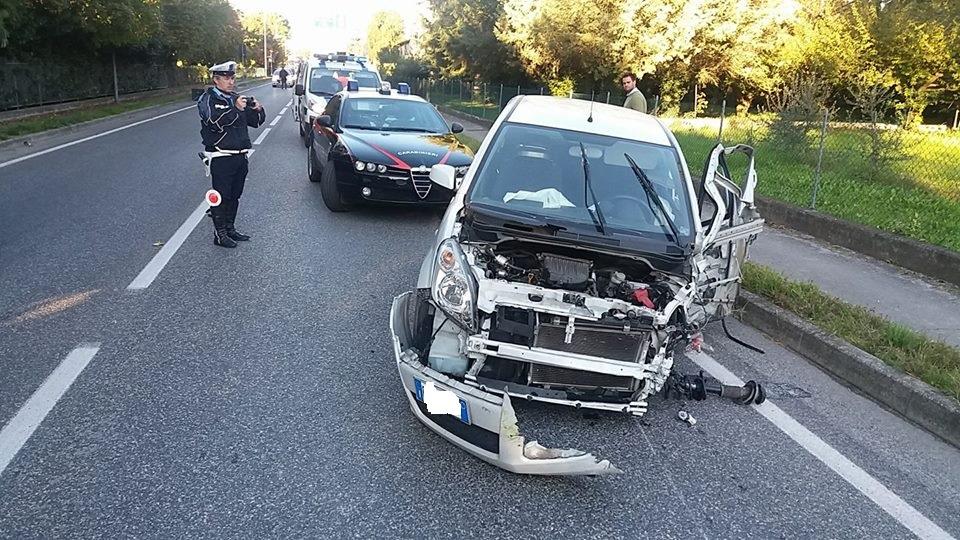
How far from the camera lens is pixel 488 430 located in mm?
3393

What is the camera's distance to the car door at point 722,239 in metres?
4.87

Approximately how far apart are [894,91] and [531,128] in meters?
22.1

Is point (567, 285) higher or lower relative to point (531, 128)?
lower

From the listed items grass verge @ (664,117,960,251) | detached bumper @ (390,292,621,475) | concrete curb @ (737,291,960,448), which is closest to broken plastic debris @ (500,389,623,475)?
detached bumper @ (390,292,621,475)

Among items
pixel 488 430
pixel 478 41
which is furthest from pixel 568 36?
pixel 488 430

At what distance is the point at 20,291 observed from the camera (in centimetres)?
589

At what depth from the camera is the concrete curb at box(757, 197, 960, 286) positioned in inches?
291

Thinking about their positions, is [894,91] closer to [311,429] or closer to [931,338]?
[931,338]

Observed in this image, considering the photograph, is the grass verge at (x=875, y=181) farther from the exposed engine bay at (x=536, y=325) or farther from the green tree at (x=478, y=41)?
the green tree at (x=478, y=41)

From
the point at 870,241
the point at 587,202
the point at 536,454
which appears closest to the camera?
the point at 536,454

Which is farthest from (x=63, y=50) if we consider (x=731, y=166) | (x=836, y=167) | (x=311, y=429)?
(x=311, y=429)

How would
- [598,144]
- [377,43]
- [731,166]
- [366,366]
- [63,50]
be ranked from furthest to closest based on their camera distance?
[377,43] < [63,50] < [731,166] < [598,144] < [366,366]

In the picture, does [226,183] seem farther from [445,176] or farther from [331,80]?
[331,80]

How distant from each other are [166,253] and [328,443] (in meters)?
4.21
